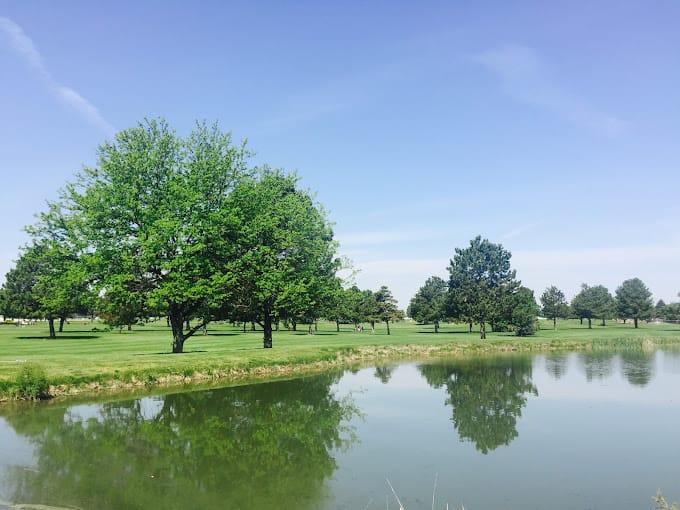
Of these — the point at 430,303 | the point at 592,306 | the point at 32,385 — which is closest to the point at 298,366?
the point at 32,385

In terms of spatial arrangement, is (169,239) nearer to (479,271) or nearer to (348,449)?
(348,449)

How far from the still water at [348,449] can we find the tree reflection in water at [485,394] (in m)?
0.17

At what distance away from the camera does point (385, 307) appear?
108 meters

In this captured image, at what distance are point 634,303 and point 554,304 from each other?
18.3 meters

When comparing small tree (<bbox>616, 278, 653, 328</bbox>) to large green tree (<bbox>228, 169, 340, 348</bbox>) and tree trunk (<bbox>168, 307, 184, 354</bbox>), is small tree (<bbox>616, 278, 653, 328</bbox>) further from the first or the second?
tree trunk (<bbox>168, 307, 184, 354</bbox>)

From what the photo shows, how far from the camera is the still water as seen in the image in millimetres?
12641

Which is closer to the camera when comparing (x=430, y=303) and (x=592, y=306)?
(x=430, y=303)

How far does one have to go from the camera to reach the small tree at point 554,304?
135 metres

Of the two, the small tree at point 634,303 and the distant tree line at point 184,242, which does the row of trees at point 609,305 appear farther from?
the distant tree line at point 184,242

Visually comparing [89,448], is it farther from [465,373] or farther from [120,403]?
[465,373]

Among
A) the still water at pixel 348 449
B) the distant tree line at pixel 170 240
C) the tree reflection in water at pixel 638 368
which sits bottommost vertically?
the tree reflection in water at pixel 638 368

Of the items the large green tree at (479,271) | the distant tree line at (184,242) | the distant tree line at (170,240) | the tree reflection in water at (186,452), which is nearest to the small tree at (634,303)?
the large green tree at (479,271)

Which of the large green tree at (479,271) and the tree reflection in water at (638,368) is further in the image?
the large green tree at (479,271)

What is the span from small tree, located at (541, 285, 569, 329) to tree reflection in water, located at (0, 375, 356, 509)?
395ft
